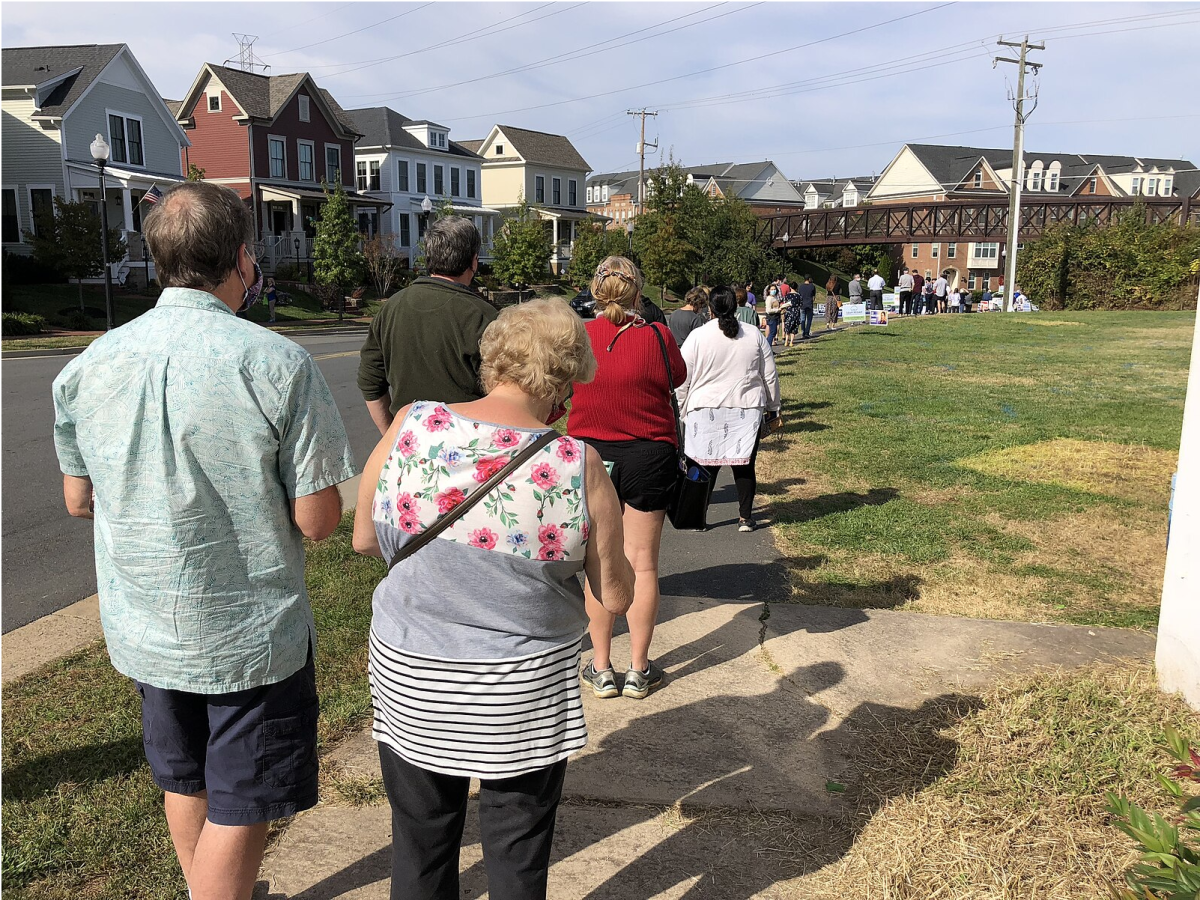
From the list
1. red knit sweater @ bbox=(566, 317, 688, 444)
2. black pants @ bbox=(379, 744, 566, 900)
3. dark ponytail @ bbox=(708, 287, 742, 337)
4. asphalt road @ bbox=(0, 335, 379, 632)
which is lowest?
asphalt road @ bbox=(0, 335, 379, 632)

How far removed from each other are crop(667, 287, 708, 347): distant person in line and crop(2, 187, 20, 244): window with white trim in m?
32.8

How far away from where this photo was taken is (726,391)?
23.0 ft

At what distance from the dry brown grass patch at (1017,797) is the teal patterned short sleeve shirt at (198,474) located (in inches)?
76.6

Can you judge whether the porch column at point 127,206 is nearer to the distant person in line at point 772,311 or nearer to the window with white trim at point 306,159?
the window with white trim at point 306,159

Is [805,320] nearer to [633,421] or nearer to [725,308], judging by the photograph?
[725,308]

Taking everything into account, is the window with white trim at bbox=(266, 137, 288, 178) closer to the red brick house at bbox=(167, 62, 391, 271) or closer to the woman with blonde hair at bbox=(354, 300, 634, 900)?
the red brick house at bbox=(167, 62, 391, 271)

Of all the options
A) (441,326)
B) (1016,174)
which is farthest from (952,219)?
(441,326)

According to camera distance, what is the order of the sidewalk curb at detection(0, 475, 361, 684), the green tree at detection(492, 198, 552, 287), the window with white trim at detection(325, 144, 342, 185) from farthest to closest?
the window with white trim at detection(325, 144, 342, 185) < the green tree at detection(492, 198, 552, 287) < the sidewalk curb at detection(0, 475, 361, 684)

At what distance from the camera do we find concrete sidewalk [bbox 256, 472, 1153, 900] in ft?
9.96

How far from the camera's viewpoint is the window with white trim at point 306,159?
144ft

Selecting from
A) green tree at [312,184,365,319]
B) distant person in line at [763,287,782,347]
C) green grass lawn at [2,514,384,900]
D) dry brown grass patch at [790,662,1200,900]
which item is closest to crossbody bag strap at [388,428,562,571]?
green grass lawn at [2,514,384,900]

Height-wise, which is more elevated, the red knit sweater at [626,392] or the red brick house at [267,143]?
the red brick house at [267,143]

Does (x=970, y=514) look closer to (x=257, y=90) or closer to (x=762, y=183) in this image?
(x=257, y=90)

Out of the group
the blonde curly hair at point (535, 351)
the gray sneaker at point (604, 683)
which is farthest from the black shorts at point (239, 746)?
the gray sneaker at point (604, 683)
